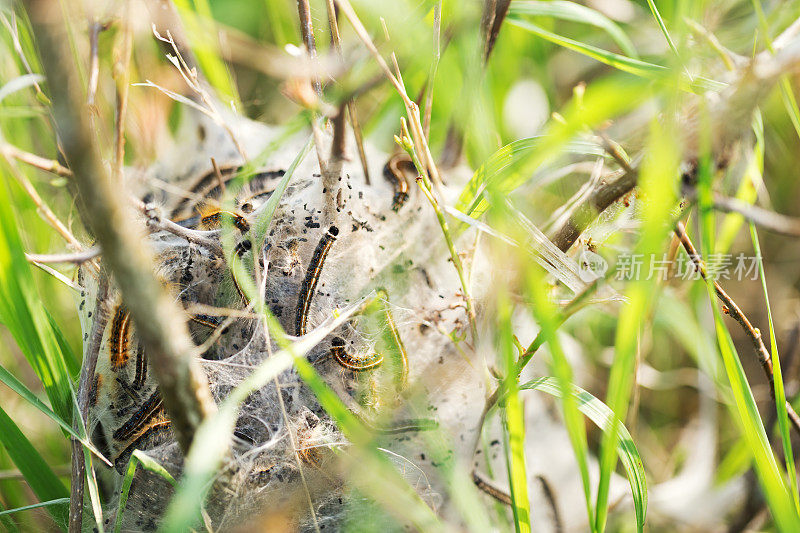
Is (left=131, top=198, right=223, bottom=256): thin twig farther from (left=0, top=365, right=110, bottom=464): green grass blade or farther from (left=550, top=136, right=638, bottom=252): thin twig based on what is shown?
(left=550, top=136, right=638, bottom=252): thin twig

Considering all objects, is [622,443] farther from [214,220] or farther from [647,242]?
[214,220]

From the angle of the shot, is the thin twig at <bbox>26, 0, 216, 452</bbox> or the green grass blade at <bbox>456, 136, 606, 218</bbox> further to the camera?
the green grass blade at <bbox>456, 136, 606, 218</bbox>

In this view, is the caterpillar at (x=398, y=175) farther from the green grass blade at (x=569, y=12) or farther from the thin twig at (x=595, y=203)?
the green grass blade at (x=569, y=12)

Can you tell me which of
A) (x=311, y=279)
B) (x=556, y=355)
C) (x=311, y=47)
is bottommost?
(x=311, y=279)

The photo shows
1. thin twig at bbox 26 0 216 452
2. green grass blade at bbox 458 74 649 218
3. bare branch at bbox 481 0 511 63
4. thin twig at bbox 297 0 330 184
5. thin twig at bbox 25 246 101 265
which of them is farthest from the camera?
bare branch at bbox 481 0 511 63

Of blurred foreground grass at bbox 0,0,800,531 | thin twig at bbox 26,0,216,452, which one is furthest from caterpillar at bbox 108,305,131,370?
thin twig at bbox 26,0,216,452

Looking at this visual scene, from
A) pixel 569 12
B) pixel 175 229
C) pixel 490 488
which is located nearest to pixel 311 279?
pixel 175 229

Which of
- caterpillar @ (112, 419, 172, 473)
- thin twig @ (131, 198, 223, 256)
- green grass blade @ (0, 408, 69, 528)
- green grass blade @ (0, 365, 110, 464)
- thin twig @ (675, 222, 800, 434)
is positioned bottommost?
green grass blade @ (0, 408, 69, 528)
